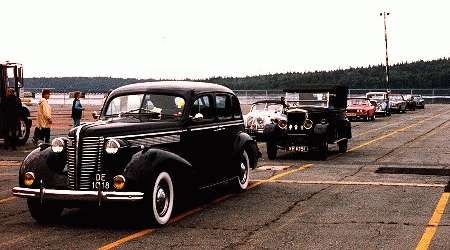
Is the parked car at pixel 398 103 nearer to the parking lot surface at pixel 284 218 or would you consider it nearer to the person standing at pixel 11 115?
the person standing at pixel 11 115

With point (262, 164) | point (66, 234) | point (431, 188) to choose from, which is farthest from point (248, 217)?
point (262, 164)

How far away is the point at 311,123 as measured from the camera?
1706 cm

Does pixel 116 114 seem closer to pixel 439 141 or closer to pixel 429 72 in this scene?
pixel 439 141

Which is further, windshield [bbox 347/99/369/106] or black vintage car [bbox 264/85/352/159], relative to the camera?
windshield [bbox 347/99/369/106]

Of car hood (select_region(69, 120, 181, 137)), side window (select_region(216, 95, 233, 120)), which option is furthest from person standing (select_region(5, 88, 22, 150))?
car hood (select_region(69, 120, 181, 137))

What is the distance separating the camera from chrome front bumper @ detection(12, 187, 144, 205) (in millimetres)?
7750

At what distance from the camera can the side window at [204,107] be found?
31.7ft

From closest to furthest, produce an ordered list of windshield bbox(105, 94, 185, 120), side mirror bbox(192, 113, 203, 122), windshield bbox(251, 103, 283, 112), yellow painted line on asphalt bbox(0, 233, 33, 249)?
yellow painted line on asphalt bbox(0, 233, 33, 249), windshield bbox(105, 94, 185, 120), side mirror bbox(192, 113, 203, 122), windshield bbox(251, 103, 283, 112)

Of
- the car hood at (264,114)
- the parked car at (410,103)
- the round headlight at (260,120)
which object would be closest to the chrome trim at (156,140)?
the round headlight at (260,120)

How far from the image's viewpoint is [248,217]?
8875mm

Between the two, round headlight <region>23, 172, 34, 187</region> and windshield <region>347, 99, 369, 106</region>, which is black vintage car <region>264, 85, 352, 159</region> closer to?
round headlight <region>23, 172, 34, 187</region>

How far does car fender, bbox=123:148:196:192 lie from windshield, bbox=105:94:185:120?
0.83 metres

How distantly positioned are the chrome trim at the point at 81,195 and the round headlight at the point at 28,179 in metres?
0.11

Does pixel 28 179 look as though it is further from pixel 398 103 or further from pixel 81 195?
pixel 398 103
